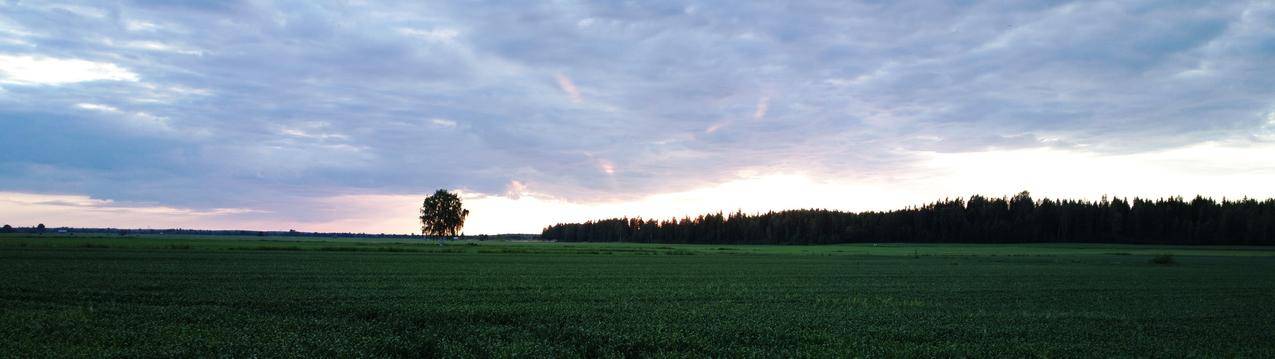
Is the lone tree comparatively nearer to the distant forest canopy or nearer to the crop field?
the distant forest canopy

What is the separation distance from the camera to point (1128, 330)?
1877cm

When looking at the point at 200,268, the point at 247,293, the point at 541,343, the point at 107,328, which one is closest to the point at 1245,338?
the point at 541,343

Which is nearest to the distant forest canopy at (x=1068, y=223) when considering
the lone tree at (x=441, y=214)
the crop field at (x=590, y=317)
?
the lone tree at (x=441, y=214)

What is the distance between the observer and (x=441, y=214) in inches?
6476

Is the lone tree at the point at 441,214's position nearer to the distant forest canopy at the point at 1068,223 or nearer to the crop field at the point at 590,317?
the distant forest canopy at the point at 1068,223

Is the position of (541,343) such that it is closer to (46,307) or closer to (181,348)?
(181,348)

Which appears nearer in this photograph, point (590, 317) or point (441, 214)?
point (590, 317)

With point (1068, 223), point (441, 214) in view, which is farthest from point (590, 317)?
point (1068, 223)

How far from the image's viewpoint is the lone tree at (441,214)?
16450 centimetres

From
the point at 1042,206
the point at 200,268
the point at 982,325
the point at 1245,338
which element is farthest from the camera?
the point at 1042,206

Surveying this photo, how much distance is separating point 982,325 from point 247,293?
76.2 feet

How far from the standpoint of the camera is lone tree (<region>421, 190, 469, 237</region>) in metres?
164

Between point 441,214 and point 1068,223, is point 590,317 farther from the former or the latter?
point 1068,223

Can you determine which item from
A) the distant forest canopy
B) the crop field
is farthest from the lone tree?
the crop field
